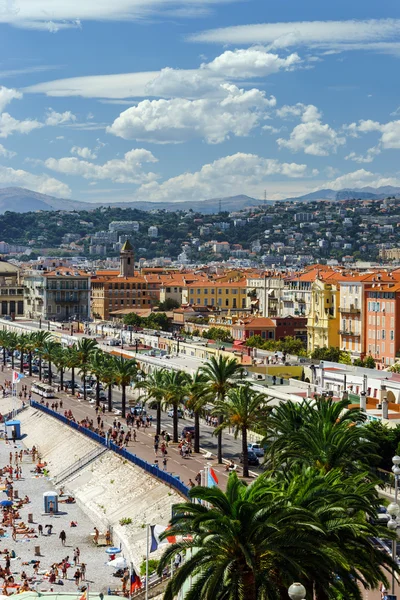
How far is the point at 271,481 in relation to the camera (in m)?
25.0

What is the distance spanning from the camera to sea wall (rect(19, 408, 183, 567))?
1745 inches

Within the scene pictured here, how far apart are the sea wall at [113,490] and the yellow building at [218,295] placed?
89833mm

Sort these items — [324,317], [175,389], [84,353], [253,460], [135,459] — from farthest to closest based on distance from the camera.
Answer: [324,317]
[84,353]
[175,389]
[135,459]
[253,460]

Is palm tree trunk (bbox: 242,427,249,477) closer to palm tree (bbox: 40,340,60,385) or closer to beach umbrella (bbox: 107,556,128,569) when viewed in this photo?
beach umbrella (bbox: 107,556,128,569)

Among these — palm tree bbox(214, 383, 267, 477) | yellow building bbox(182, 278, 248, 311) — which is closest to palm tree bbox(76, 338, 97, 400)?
palm tree bbox(214, 383, 267, 477)

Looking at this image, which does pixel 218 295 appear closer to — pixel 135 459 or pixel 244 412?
pixel 135 459

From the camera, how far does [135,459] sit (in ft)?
173

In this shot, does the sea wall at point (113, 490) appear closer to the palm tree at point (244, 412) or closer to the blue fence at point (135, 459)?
the blue fence at point (135, 459)

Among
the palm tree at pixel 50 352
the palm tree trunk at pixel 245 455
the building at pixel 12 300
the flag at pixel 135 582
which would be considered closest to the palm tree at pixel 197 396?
the palm tree trunk at pixel 245 455

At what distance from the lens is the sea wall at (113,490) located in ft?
145

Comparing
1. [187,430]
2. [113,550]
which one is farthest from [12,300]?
[113,550]

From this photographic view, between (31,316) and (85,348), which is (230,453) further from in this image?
(31,316)

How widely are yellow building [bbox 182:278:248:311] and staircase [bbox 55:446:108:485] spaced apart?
98537 millimetres

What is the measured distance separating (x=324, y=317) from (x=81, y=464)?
1847 inches
